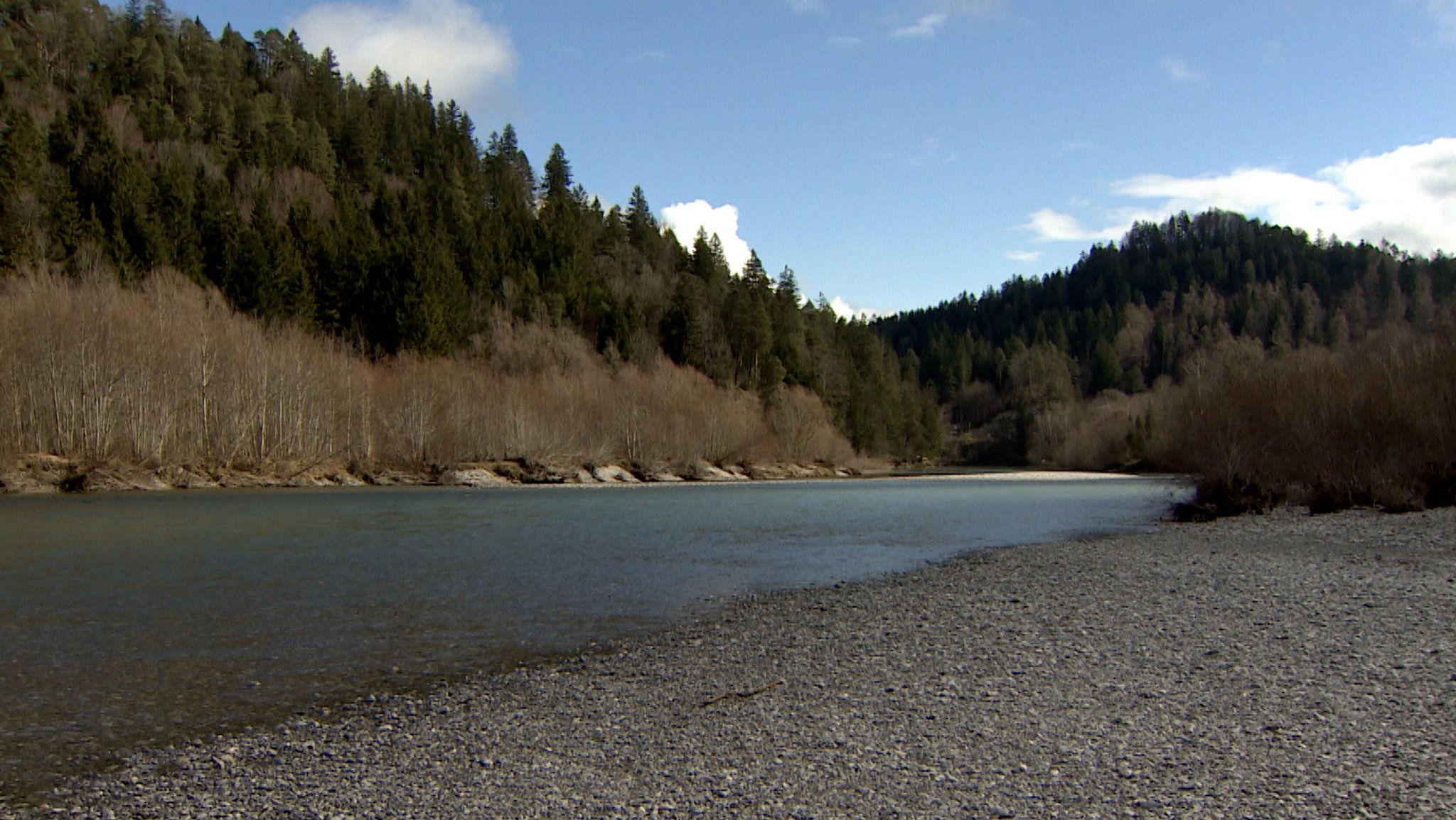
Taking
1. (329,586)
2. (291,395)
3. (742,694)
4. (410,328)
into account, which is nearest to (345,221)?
(410,328)

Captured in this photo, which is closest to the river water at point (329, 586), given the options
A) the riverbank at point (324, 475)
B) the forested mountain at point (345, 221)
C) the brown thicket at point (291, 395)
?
the riverbank at point (324, 475)

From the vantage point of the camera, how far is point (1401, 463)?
36.9 meters

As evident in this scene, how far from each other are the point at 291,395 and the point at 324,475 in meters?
5.86

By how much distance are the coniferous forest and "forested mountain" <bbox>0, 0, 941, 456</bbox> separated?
45 centimetres

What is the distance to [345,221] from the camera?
104 metres

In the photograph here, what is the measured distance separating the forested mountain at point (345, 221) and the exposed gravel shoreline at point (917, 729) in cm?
6579

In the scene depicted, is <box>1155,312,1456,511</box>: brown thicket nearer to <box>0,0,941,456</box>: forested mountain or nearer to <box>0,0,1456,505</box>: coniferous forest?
<box>0,0,1456,505</box>: coniferous forest

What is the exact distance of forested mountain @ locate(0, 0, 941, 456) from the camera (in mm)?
82438

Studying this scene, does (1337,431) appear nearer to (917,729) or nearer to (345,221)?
(917,729)

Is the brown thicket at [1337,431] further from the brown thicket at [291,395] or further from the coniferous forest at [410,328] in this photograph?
the brown thicket at [291,395]

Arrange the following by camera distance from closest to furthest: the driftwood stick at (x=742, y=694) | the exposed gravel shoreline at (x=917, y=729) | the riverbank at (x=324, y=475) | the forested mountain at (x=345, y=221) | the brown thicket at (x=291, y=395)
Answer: the exposed gravel shoreline at (x=917, y=729) < the driftwood stick at (x=742, y=694) < the riverbank at (x=324, y=475) < the brown thicket at (x=291, y=395) < the forested mountain at (x=345, y=221)

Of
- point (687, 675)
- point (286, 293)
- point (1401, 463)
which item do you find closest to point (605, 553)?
point (687, 675)

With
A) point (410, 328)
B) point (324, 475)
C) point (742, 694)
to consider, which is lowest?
point (742, 694)

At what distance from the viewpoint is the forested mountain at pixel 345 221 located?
82438mm
